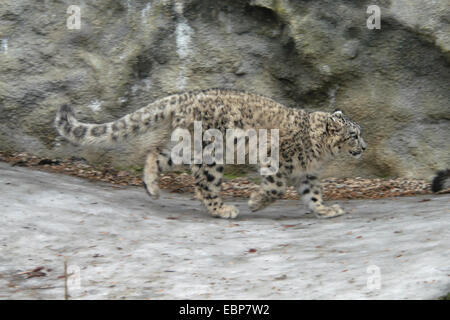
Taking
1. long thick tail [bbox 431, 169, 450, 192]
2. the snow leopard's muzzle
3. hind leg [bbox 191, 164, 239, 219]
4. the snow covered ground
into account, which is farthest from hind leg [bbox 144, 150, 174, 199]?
long thick tail [bbox 431, 169, 450, 192]

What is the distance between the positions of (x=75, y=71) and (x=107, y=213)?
320cm

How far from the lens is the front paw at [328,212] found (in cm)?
686

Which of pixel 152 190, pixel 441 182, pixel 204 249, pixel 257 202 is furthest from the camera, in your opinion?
pixel 441 182

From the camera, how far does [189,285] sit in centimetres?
445

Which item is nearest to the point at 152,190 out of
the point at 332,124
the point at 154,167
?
the point at 154,167

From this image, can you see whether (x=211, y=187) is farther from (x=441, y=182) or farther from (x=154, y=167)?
(x=441, y=182)

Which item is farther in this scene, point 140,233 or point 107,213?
point 107,213

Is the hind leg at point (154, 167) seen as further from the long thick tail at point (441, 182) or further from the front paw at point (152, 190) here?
the long thick tail at point (441, 182)

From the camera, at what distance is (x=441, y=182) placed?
7.98m

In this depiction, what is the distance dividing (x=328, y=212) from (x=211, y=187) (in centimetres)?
127

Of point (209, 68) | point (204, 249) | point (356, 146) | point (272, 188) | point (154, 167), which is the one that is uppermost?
point (209, 68)

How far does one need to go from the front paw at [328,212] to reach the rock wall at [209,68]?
2092 millimetres
